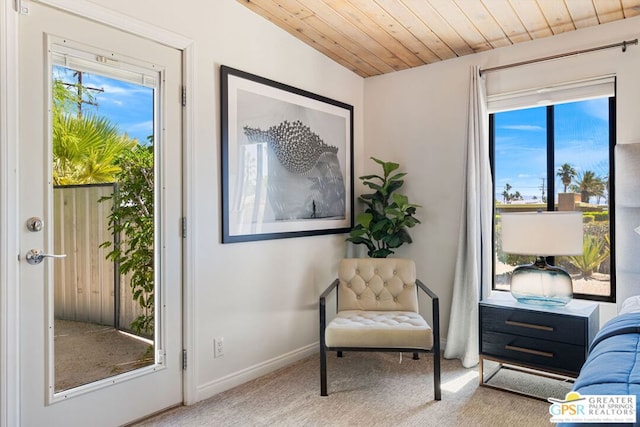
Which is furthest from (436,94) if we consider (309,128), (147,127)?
(147,127)

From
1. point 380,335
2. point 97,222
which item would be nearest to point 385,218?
point 380,335

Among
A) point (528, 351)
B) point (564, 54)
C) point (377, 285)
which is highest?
point (564, 54)

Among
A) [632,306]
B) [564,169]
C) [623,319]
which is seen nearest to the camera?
[623,319]

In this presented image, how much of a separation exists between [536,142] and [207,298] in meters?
2.61

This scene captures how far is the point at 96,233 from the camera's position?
7.30ft

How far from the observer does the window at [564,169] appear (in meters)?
2.98

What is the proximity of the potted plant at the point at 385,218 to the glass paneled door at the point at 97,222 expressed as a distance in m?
1.59

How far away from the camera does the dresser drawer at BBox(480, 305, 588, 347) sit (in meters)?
2.47

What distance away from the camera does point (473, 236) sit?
3221mm

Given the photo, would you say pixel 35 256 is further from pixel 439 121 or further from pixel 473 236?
Answer: pixel 439 121

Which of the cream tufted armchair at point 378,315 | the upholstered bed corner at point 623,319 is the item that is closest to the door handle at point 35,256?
the cream tufted armchair at point 378,315

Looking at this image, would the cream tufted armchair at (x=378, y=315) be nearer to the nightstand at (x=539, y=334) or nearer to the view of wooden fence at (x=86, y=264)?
the nightstand at (x=539, y=334)

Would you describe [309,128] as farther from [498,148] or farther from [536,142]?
[536,142]

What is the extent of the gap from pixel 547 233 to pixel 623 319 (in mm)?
855
